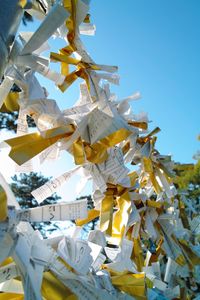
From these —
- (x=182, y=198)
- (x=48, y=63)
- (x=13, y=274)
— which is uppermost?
(x=48, y=63)

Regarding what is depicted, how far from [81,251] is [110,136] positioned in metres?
0.18

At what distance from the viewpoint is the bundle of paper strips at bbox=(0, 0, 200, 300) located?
12.9 inches

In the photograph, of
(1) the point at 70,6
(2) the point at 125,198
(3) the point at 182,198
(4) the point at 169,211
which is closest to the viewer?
(1) the point at 70,6

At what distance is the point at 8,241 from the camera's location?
30cm

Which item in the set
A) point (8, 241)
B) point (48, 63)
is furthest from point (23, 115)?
point (8, 241)

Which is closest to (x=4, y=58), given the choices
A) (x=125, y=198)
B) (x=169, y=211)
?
(x=125, y=198)

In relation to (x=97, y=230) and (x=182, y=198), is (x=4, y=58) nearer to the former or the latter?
(x=97, y=230)

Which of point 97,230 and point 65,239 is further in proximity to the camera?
point 97,230

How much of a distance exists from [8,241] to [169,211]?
1.83 ft

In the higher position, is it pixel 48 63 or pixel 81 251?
pixel 48 63

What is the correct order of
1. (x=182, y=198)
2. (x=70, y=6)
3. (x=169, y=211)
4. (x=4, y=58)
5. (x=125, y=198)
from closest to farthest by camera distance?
(x=4, y=58), (x=70, y=6), (x=125, y=198), (x=169, y=211), (x=182, y=198)

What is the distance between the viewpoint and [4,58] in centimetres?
29

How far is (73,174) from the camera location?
0.54 meters

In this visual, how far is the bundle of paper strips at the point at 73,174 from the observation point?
1.08 ft
